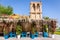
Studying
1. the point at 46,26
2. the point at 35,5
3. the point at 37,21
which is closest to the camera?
the point at 37,21

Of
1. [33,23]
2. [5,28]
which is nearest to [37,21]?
[33,23]

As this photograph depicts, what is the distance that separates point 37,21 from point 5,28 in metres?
4.06

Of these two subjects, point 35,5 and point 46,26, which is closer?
point 46,26

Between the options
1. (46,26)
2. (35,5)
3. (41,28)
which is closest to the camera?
(46,26)

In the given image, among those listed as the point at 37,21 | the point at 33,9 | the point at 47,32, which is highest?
the point at 33,9

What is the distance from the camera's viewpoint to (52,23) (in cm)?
2030

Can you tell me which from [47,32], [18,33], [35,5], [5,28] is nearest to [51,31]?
[47,32]

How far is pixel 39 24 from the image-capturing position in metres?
20.6

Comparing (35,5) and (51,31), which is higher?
(35,5)

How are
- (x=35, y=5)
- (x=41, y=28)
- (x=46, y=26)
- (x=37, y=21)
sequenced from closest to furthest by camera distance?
(x=37, y=21), (x=46, y=26), (x=41, y=28), (x=35, y=5)

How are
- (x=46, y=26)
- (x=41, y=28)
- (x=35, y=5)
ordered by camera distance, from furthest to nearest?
(x=35, y=5) < (x=41, y=28) < (x=46, y=26)

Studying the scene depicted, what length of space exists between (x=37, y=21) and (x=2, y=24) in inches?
179

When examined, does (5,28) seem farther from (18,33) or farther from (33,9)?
(33,9)

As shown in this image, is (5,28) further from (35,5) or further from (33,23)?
(35,5)
